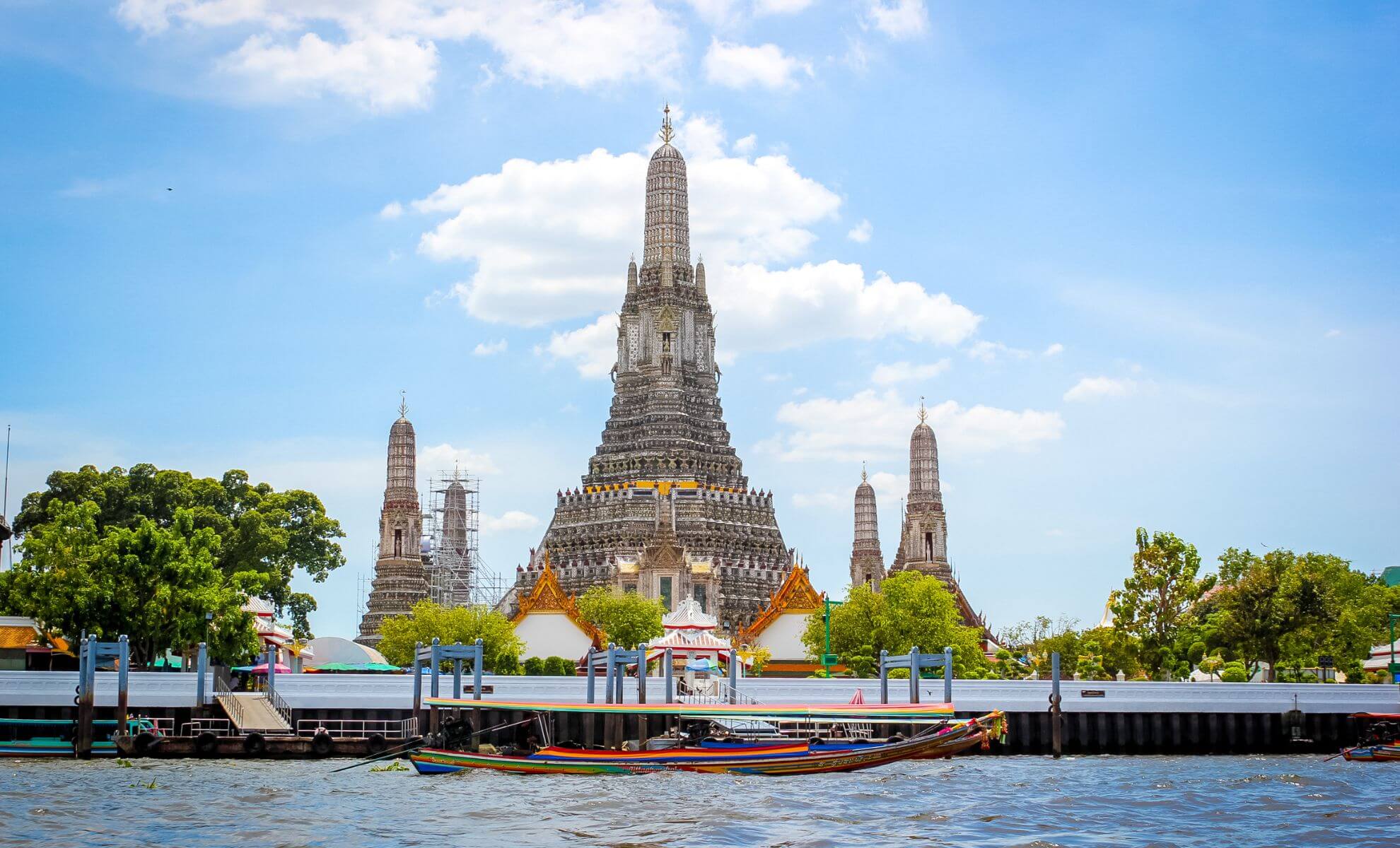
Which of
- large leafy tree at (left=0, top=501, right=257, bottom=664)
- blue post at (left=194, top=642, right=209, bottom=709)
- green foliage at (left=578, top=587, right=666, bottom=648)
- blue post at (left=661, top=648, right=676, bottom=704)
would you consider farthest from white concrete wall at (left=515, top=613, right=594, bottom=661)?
blue post at (left=194, top=642, right=209, bottom=709)

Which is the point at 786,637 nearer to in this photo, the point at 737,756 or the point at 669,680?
the point at 669,680

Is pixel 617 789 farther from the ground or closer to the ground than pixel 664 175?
closer to the ground

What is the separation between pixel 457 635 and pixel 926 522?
4701 cm

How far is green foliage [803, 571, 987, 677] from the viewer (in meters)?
75.1

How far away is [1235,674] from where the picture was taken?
227ft

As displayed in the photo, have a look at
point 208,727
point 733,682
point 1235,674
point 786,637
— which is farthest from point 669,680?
point 786,637

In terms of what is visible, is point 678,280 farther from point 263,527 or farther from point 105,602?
point 105,602

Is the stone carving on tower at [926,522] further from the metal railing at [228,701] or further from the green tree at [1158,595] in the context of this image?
the metal railing at [228,701]

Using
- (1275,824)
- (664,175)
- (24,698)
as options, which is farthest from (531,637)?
(1275,824)

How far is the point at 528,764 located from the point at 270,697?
1207 centimetres

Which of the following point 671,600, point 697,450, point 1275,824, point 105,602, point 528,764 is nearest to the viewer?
point 1275,824

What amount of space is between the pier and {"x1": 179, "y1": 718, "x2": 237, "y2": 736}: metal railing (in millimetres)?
46

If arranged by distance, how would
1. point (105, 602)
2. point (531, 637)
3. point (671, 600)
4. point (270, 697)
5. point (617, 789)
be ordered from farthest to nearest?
point (671, 600), point (531, 637), point (105, 602), point (270, 697), point (617, 789)

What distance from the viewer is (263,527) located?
8881 centimetres
